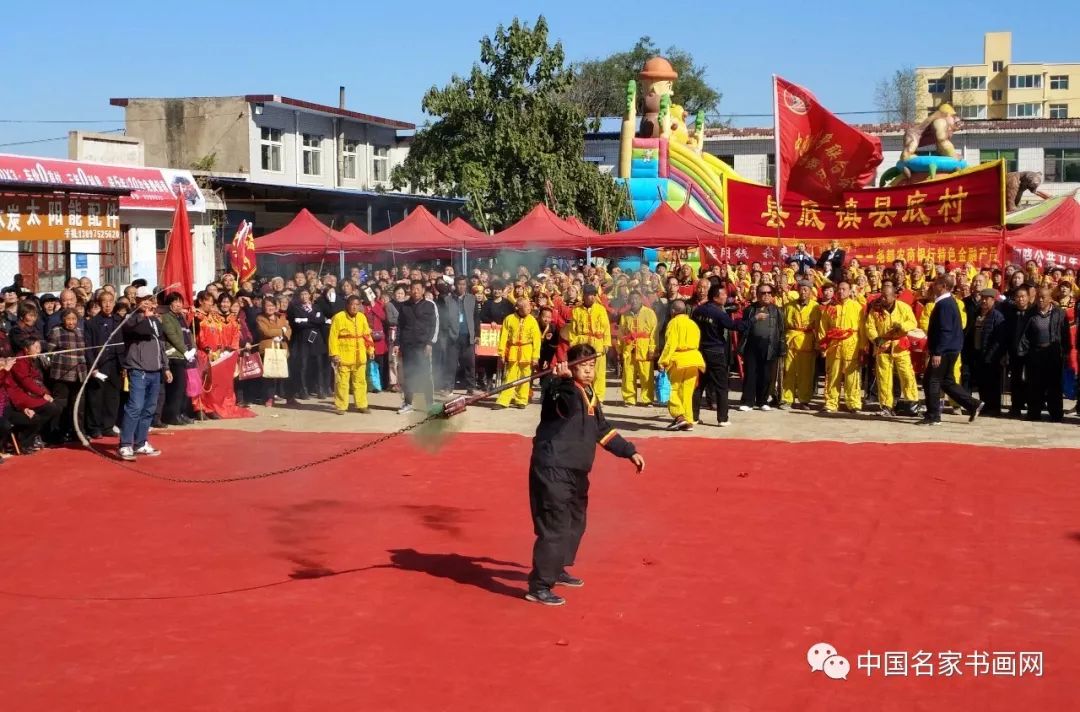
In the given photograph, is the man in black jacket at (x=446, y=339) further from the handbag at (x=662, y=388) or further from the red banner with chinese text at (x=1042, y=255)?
the red banner with chinese text at (x=1042, y=255)

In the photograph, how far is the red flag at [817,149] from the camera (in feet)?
51.9

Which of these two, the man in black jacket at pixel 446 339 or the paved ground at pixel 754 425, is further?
the man in black jacket at pixel 446 339

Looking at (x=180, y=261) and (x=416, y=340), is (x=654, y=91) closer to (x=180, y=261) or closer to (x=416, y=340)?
(x=416, y=340)

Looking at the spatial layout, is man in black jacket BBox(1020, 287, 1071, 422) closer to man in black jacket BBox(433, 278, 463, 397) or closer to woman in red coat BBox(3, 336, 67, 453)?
man in black jacket BBox(433, 278, 463, 397)

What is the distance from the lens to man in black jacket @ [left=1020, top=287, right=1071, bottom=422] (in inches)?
575

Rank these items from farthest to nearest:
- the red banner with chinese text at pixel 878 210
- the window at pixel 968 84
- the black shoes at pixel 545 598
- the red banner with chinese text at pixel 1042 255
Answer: the window at pixel 968 84, the red banner with chinese text at pixel 1042 255, the red banner with chinese text at pixel 878 210, the black shoes at pixel 545 598

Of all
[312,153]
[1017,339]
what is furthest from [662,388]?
[312,153]

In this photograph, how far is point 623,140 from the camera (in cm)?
3619

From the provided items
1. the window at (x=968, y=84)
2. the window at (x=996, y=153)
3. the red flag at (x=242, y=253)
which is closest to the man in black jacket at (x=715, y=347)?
the red flag at (x=242, y=253)

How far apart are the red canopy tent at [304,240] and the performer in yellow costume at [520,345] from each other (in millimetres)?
10467

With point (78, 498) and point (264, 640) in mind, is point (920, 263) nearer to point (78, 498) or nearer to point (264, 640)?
point (78, 498)

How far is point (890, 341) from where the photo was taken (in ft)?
49.3

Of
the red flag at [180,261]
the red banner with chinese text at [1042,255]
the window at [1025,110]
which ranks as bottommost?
the red flag at [180,261]

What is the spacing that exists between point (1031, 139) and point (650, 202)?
2218 cm
